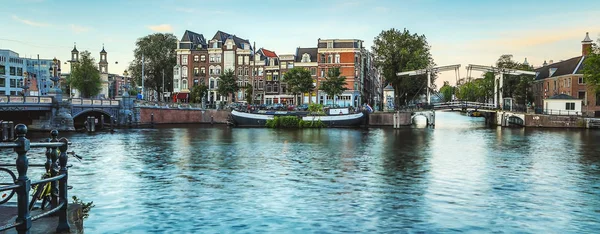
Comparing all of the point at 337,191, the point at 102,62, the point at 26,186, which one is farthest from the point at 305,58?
the point at 26,186

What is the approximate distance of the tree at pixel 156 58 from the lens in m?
126

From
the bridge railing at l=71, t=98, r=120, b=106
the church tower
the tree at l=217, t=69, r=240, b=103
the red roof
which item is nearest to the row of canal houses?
the red roof

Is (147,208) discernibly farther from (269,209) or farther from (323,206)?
(323,206)

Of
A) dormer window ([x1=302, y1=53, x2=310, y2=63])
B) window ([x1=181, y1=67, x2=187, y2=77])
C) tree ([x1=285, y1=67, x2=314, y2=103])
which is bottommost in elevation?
tree ([x1=285, y1=67, x2=314, y2=103])

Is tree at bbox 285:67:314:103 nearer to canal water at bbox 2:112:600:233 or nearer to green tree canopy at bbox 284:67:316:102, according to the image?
green tree canopy at bbox 284:67:316:102

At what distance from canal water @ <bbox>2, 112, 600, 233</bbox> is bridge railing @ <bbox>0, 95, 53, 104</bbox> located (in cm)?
2313

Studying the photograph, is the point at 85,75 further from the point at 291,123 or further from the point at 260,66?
→ the point at 291,123

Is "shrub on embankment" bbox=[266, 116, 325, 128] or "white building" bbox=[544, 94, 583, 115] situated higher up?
"white building" bbox=[544, 94, 583, 115]

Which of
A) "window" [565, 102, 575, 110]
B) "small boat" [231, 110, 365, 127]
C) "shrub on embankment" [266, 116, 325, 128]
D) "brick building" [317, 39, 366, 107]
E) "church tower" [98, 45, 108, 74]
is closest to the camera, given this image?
"shrub on embankment" [266, 116, 325, 128]

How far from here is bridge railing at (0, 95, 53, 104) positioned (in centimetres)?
5681

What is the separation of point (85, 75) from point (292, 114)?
6333cm

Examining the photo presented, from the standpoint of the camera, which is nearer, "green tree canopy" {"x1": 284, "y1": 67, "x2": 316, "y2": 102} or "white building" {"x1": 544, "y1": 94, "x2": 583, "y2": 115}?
"white building" {"x1": 544, "y1": 94, "x2": 583, "y2": 115}

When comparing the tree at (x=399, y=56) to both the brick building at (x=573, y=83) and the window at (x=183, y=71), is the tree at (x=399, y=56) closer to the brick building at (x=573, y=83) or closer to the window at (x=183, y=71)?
the brick building at (x=573, y=83)

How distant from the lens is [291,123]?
78.8m
